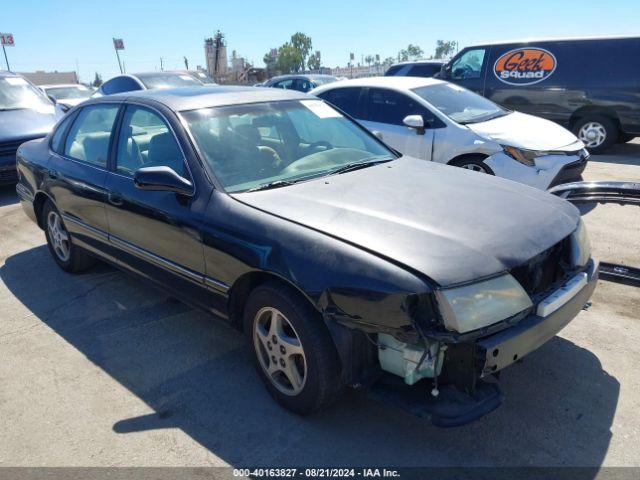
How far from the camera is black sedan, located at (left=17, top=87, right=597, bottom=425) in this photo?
224 centimetres

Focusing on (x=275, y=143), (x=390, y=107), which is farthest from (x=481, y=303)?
(x=390, y=107)

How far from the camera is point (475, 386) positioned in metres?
2.29

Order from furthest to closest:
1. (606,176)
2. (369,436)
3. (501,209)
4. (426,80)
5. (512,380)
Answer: (606,176)
(426,80)
(512,380)
(501,209)
(369,436)

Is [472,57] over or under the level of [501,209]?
over

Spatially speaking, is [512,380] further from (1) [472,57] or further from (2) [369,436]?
(1) [472,57]

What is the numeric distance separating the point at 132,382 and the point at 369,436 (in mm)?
1482

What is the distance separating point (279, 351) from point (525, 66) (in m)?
9.15

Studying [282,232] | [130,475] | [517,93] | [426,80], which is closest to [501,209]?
[282,232]

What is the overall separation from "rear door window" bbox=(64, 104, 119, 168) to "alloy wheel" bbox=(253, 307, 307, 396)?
6.31 feet

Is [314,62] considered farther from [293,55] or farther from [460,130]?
[460,130]

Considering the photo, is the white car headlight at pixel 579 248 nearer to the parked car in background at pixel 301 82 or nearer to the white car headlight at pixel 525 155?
the white car headlight at pixel 525 155

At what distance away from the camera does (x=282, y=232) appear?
2.60m

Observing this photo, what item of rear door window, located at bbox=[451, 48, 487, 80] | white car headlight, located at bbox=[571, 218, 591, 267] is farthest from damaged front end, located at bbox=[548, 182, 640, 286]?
rear door window, located at bbox=[451, 48, 487, 80]

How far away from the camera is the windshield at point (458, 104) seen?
6430 millimetres
